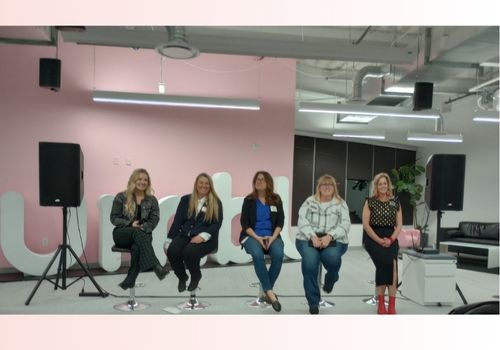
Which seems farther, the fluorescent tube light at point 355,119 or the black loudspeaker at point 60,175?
the fluorescent tube light at point 355,119

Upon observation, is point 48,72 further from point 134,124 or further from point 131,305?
point 131,305

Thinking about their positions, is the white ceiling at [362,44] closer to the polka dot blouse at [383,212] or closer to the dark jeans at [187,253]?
the polka dot blouse at [383,212]

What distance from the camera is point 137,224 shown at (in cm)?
361

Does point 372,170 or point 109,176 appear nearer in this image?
point 109,176

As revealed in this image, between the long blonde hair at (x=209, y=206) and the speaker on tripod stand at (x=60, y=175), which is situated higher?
the speaker on tripod stand at (x=60, y=175)

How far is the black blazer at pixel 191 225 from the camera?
367 cm

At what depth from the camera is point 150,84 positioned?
18.8 feet

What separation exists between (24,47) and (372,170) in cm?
735

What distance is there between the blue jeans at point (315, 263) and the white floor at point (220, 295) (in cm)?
22

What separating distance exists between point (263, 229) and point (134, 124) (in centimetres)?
295

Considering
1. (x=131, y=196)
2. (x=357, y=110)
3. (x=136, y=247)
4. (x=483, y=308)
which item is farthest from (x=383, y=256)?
(x=357, y=110)

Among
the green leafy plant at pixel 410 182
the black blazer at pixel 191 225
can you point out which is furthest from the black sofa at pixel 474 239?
the black blazer at pixel 191 225

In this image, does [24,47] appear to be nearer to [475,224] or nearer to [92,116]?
→ [92,116]

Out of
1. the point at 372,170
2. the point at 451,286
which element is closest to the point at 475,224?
the point at 372,170
